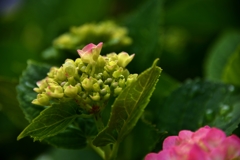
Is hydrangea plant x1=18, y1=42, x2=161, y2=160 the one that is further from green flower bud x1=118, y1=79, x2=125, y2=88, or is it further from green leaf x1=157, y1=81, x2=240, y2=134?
green leaf x1=157, y1=81, x2=240, y2=134

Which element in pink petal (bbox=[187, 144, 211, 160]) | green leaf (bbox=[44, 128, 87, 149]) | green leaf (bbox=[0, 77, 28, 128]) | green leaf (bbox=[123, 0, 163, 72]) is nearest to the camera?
pink petal (bbox=[187, 144, 211, 160])

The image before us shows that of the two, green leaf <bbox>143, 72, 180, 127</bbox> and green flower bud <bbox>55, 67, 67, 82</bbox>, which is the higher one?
green leaf <bbox>143, 72, 180, 127</bbox>

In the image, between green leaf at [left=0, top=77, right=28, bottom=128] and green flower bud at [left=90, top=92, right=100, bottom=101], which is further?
green leaf at [left=0, top=77, right=28, bottom=128]

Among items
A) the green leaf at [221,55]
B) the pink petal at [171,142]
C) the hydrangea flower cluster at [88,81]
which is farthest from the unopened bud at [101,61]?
the green leaf at [221,55]

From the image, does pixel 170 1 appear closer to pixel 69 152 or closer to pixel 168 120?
pixel 69 152

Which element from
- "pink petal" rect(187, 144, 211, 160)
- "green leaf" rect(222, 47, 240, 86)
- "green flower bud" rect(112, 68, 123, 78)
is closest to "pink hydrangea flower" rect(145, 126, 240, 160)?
"pink petal" rect(187, 144, 211, 160)

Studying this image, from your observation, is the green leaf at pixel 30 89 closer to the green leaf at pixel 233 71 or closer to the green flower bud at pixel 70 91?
the green flower bud at pixel 70 91

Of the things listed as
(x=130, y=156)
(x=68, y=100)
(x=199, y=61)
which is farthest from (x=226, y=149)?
(x=199, y=61)
